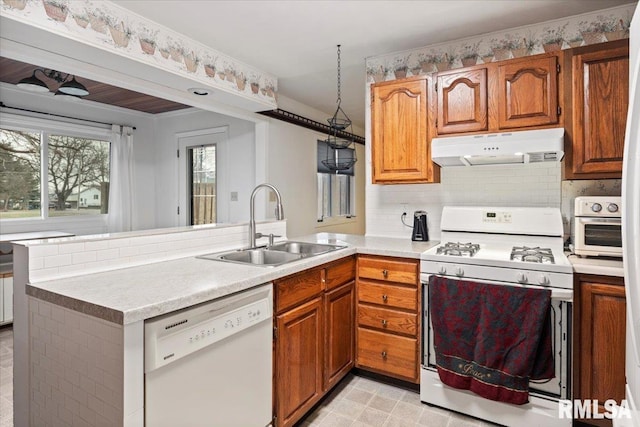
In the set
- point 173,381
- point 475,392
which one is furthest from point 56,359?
point 475,392

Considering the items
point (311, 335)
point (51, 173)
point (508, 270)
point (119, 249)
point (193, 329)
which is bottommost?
point (311, 335)

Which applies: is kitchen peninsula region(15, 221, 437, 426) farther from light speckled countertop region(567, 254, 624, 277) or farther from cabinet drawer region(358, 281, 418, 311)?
light speckled countertop region(567, 254, 624, 277)

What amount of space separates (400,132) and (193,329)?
2007 millimetres

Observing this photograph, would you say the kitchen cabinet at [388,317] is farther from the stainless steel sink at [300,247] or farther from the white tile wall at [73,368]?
the white tile wall at [73,368]

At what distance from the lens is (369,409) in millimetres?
2180

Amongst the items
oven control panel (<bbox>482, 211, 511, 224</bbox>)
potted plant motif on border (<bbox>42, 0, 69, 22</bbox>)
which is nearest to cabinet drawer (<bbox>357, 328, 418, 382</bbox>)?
oven control panel (<bbox>482, 211, 511, 224</bbox>)

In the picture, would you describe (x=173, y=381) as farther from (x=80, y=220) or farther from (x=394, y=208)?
(x=80, y=220)

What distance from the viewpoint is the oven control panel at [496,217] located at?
8.02ft

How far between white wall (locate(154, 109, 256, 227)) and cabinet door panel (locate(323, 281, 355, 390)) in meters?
2.24

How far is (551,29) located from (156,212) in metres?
4.98

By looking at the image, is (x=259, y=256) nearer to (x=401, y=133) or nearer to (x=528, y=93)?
(x=401, y=133)

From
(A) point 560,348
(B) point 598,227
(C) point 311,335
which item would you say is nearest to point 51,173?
(C) point 311,335

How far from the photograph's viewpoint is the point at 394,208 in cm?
310

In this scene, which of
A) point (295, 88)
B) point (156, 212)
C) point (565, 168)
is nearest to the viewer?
point (565, 168)
